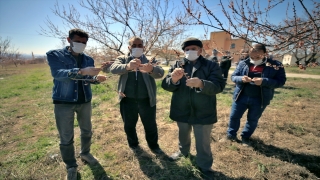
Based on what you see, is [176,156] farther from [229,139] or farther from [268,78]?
[268,78]

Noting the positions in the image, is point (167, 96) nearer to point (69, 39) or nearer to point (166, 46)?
point (166, 46)

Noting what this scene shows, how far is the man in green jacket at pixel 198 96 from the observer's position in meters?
2.32

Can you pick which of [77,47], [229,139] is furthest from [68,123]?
[229,139]

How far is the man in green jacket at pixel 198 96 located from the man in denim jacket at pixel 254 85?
992 millimetres

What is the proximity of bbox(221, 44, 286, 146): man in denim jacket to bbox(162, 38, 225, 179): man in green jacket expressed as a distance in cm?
99

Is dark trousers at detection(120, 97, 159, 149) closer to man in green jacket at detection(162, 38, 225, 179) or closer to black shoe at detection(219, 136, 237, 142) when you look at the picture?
man in green jacket at detection(162, 38, 225, 179)

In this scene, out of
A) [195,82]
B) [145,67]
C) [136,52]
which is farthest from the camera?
[136,52]

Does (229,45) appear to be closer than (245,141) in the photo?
Yes

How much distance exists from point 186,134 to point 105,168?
1.43 m

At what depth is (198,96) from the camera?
2.38 meters

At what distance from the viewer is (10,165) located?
2943 mm

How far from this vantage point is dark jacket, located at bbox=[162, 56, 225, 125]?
2326 millimetres

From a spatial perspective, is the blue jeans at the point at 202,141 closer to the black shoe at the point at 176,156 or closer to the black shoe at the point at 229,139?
the black shoe at the point at 176,156

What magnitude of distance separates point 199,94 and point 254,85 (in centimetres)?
137
